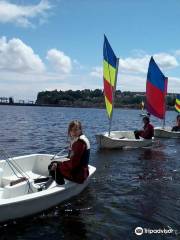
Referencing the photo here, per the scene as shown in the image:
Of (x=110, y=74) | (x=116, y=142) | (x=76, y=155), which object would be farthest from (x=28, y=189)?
(x=110, y=74)

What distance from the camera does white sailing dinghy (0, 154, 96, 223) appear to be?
7733 millimetres

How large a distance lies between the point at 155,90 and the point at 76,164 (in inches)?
636

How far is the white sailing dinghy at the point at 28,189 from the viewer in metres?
7.73

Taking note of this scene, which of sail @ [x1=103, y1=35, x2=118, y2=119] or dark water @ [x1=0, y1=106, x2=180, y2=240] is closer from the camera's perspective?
dark water @ [x1=0, y1=106, x2=180, y2=240]

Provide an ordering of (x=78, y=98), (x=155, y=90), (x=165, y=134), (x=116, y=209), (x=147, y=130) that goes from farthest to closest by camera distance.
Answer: (x=78, y=98) → (x=165, y=134) → (x=155, y=90) → (x=147, y=130) → (x=116, y=209)

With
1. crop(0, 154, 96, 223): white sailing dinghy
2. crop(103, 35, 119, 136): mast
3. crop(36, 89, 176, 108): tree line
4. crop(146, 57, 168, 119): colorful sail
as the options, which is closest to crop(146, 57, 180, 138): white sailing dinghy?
crop(146, 57, 168, 119): colorful sail

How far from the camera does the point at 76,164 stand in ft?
30.4

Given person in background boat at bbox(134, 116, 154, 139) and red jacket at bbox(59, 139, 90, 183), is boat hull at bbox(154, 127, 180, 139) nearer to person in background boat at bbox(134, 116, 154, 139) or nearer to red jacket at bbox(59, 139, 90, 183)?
person in background boat at bbox(134, 116, 154, 139)

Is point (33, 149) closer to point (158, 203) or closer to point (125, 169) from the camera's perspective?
point (125, 169)

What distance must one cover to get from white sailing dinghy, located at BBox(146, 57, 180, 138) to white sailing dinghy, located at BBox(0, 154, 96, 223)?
554 inches

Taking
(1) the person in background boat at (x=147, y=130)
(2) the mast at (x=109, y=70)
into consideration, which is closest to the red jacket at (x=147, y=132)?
(1) the person in background boat at (x=147, y=130)

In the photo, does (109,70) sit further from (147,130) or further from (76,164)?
(76,164)

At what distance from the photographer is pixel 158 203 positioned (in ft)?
32.2

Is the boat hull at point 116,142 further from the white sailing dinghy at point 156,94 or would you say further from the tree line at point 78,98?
the tree line at point 78,98
